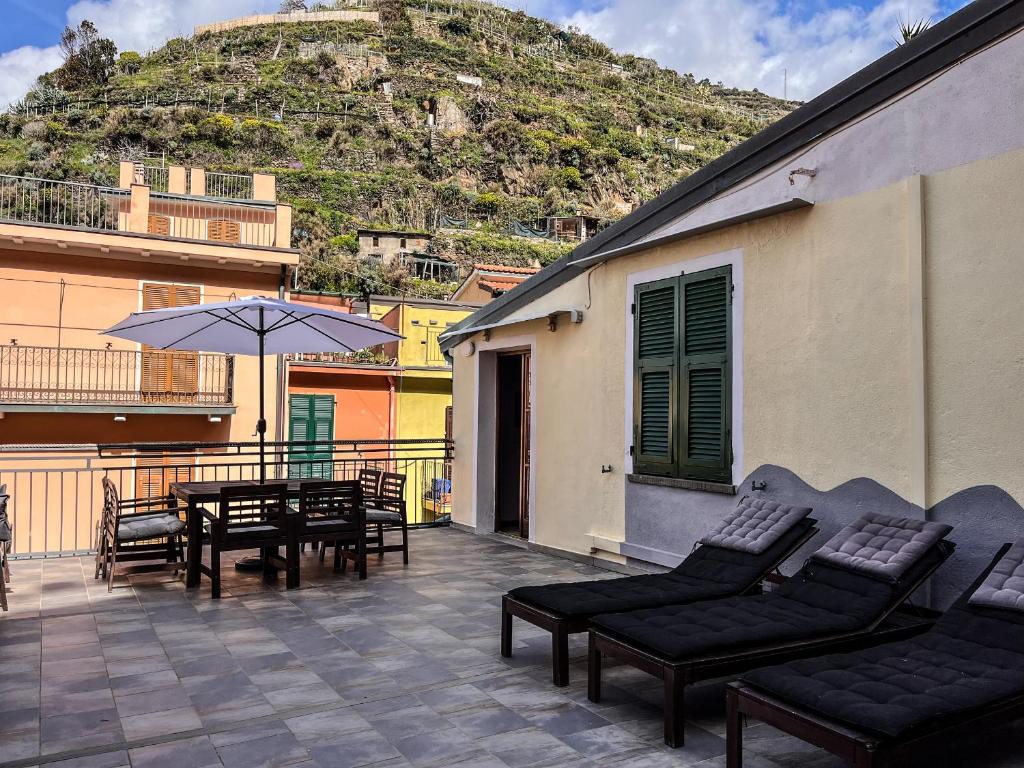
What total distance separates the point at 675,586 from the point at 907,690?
67.3 inches

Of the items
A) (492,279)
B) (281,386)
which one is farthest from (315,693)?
(492,279)

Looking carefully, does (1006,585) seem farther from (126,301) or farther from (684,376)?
(126,301)

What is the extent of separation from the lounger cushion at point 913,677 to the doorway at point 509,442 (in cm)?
589

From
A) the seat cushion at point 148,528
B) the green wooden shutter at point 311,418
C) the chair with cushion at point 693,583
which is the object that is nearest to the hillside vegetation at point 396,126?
the green wooden shutter at point 311,418

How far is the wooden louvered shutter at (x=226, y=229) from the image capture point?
14.1m

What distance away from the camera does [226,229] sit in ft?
46.3

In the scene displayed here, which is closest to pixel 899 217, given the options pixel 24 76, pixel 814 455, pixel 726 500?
pixel 814 455

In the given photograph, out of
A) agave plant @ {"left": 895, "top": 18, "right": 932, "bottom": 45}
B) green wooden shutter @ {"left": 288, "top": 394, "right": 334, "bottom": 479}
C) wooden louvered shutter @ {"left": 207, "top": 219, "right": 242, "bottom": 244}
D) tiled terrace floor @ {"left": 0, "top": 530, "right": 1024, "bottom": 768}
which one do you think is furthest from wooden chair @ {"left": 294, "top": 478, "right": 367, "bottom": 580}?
green wooden shutter @ {"left": 288, "top": 394, "right": 334, "bottom": 479}

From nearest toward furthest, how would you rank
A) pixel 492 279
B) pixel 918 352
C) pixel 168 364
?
pixel 918 352 → pixel 168 364 → pixel 492 279

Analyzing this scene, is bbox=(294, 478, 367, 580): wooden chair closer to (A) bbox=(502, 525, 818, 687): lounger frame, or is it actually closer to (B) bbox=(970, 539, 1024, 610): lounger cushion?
(A) bbox=(502, 525, 818, 687): lounger frame

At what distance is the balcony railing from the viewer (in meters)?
12.5

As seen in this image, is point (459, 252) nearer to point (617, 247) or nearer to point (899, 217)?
point (617, 247)

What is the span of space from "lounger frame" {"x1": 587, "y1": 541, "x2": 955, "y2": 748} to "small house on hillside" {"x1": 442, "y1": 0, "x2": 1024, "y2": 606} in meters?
0.60

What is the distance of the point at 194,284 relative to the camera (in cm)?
1336
